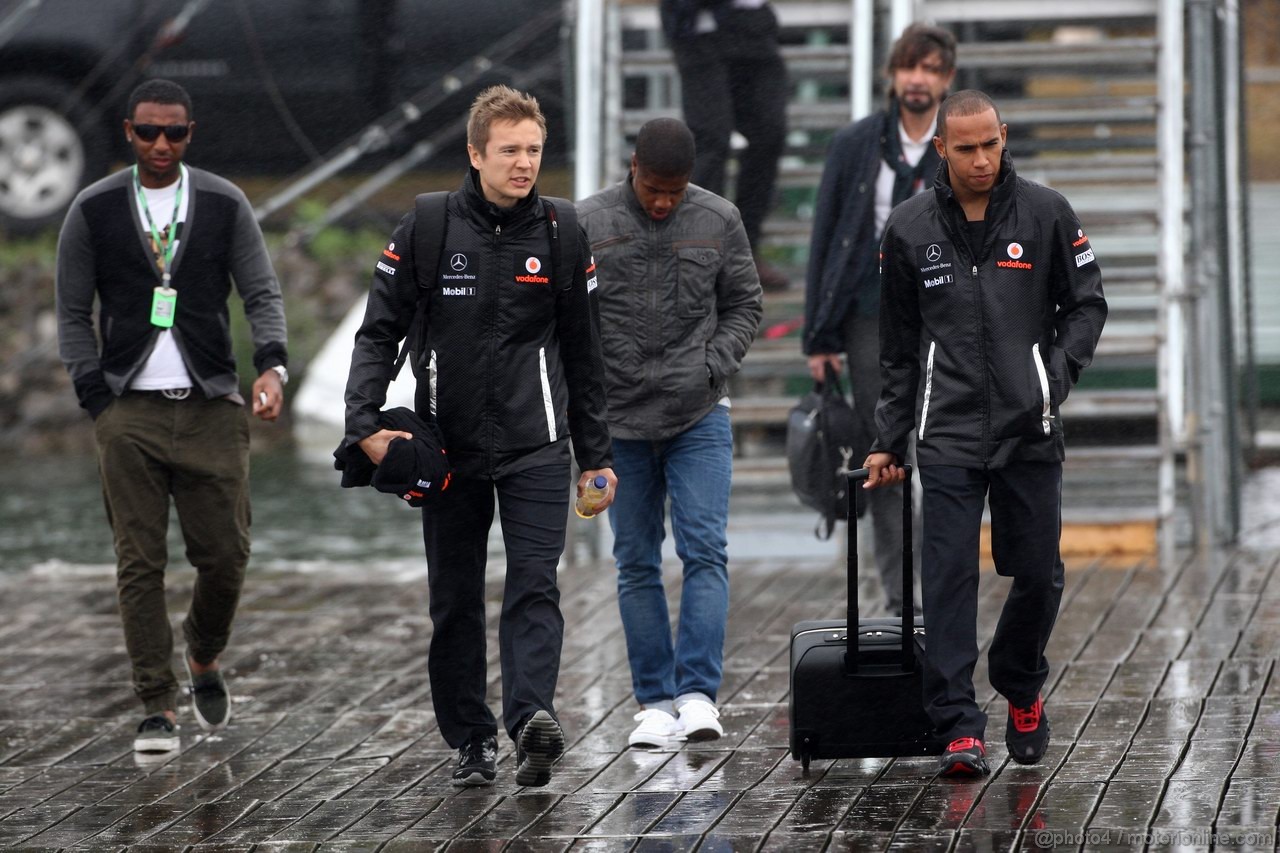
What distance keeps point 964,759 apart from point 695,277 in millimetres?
1754

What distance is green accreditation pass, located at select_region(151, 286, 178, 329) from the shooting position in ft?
21.7

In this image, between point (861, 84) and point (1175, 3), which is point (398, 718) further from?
point (1175, 3)

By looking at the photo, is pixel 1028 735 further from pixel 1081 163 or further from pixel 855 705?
pixel 1081 163

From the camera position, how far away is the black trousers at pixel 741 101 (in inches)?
367

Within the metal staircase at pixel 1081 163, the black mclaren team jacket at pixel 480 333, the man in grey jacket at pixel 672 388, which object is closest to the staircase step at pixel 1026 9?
the metal staircase at pixel 1081 163

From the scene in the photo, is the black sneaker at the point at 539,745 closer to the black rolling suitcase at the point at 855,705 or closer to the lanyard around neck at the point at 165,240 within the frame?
the black rolling suitcase at the point at 855,705

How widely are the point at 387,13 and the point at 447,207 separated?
925cm

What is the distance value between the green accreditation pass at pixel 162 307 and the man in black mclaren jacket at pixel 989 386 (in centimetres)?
235

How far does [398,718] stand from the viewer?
6.79 metres

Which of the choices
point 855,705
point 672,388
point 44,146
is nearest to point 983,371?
point 855,705

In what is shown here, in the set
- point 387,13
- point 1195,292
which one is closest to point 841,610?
point 1195,292

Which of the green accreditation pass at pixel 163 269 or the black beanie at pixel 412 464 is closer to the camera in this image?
the black beanie at pixel 412 464

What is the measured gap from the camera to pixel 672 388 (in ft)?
20.9

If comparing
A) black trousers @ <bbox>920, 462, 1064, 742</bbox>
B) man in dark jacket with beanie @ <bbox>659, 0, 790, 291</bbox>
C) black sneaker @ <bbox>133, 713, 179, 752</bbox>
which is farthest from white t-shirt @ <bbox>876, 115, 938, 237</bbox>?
black sneaker @ <bbox>133, 713, 179, 752</bbox>
